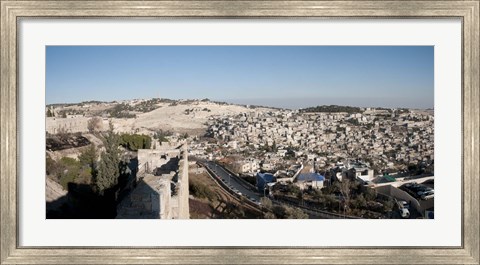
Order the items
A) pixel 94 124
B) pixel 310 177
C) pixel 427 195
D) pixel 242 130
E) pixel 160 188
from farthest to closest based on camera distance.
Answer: pixel 94 124 < pixel 242 130 < pixel 310 177 < pixel 160 188 < pixel 427 195

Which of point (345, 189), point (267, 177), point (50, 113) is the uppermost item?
point (50, 113)

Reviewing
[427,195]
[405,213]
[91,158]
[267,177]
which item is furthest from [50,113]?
[427,195]

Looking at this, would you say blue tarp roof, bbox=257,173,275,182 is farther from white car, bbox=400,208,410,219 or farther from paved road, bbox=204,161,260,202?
white car, bbox=400,208,410,219

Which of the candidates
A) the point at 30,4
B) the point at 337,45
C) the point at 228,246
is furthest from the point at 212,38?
the point at 228,246

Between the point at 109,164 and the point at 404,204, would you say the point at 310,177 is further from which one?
the point at 109,164

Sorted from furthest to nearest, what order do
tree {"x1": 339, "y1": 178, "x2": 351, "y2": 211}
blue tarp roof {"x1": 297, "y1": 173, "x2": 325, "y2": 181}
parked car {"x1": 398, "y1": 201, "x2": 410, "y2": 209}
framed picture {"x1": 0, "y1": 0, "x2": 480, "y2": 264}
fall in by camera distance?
blue tarp roof {"x1": 297, "y1": 173, "x2": 325, "y2": 181} < tree {"x1": 339, "y1": 178, "x2": 351, "y2": 211} < parked car {"x1": 398, "y1": 201, "x2": 410, "y2": 209} < framed picture {"x1": 0, "y1": 0, "x2": 480, "y2": 264}

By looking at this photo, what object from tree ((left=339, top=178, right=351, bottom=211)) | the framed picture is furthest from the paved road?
tree ((left=339, top=178, right=351, bottom=211))
